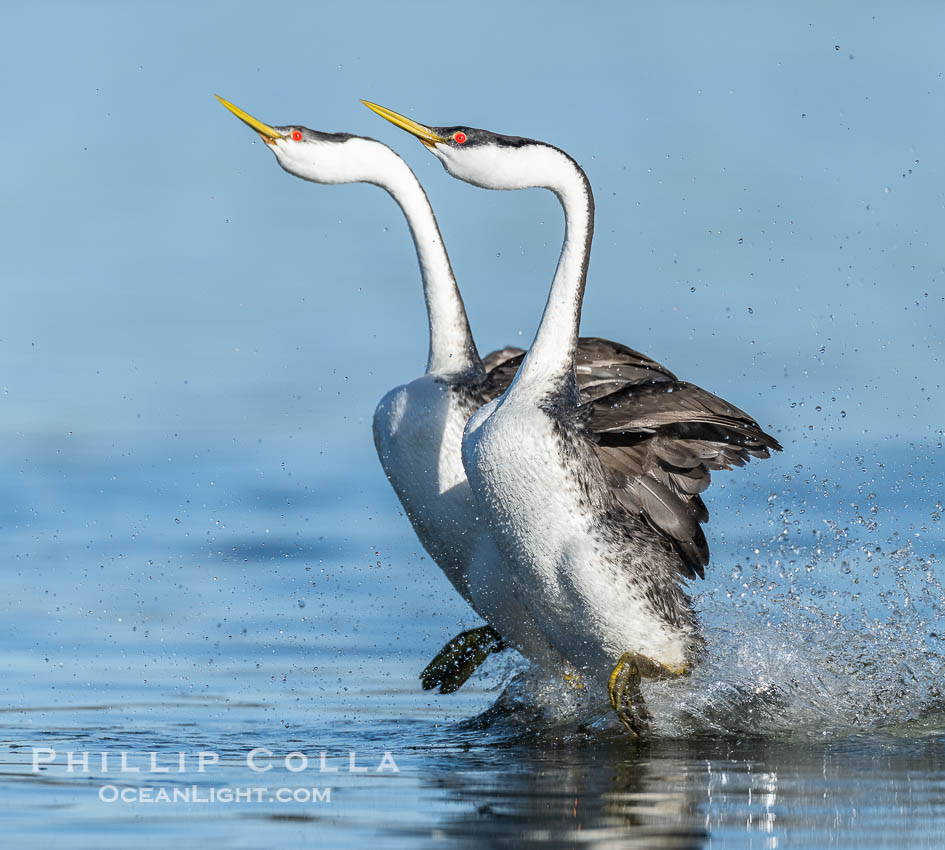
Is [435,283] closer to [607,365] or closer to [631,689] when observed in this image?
[607,365]

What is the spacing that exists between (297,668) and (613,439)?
283 cm

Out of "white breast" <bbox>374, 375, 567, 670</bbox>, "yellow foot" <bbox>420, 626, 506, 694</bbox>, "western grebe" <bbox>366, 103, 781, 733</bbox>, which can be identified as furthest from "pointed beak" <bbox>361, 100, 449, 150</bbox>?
"yellow foot" <bbox>420, 626, 506, 694</bbox>

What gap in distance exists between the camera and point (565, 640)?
8.54 m

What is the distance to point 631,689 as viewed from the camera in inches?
328

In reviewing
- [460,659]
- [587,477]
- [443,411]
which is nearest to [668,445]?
[587,477]

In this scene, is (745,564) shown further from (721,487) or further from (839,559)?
(721,487)

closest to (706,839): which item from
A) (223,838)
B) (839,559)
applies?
(223,838)

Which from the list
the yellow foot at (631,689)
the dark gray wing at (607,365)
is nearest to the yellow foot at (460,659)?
the yellow foot at (631,689)

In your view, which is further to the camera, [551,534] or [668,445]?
[668,445]

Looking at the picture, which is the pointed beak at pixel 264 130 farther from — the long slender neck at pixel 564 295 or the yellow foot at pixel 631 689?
the yellow foot at pixel 631 689

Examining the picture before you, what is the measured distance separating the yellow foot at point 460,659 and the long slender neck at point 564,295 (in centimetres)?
185

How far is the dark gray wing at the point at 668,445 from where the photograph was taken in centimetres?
843

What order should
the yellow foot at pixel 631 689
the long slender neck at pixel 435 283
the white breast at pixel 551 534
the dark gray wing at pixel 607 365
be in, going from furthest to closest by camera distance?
the dark gray wing at pixel 607 365, the long slender neck at pixel 435 283, the yellow foot at pixel 631 689, the white breast at pixel 551 534

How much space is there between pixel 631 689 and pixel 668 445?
4.11 ft
